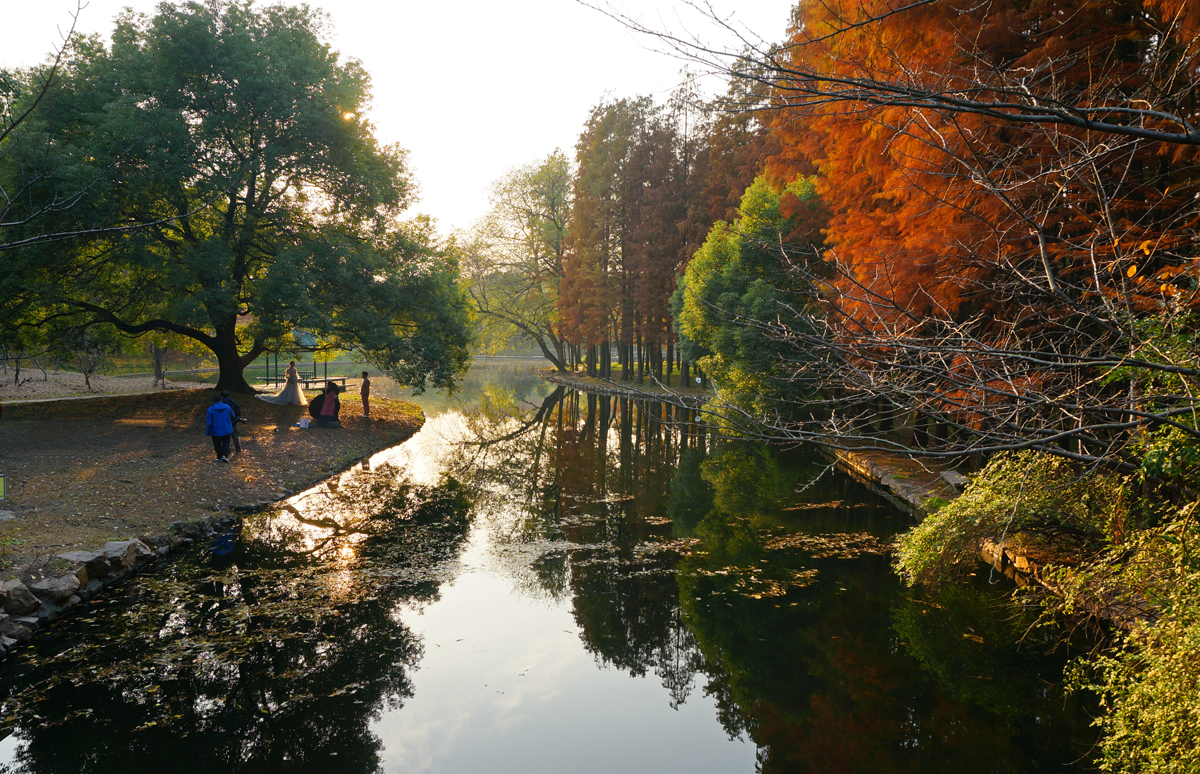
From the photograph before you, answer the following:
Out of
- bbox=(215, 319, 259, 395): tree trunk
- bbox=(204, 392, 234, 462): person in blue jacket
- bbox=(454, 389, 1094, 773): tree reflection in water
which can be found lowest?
bbox=(454, 389, 1094, 773): tree reflection in water

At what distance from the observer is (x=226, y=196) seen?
19.7 m

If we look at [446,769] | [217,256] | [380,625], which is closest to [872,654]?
[446,769]

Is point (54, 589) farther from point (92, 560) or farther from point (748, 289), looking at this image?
point (748, 289)

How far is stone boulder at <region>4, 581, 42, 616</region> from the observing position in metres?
6.79

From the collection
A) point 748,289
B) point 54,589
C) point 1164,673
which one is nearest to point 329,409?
point 54,589

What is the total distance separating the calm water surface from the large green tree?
10.4 metres

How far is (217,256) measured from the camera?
17.9 m

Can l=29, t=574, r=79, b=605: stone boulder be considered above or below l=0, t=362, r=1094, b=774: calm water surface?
above

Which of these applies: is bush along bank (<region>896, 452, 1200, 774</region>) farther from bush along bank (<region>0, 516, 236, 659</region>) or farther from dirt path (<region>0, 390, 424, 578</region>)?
dirt path (<region>0, 390, 424, 578</region>)

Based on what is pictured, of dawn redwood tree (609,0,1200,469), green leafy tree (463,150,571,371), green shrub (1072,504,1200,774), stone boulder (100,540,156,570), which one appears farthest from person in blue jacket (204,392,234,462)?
green leafy tree (463,150,571,371)

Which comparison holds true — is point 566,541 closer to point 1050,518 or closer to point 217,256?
point 1050,518

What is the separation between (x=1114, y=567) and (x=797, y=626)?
10.1 feet

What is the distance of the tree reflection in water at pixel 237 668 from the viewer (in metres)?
5.11

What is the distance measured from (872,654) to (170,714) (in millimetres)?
6563
